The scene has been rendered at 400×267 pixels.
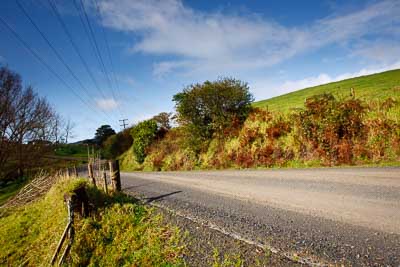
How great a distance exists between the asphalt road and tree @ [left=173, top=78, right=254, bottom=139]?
9.03 meters

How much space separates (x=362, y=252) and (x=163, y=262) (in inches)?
125

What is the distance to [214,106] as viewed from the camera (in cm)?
1823

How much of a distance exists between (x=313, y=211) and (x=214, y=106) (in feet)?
44.3

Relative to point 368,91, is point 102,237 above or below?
below

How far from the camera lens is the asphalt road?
146 inches

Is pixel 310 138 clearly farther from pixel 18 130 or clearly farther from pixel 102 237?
pixel 18 130

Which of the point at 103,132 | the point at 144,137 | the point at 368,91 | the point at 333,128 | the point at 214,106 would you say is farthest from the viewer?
the point at 103,132

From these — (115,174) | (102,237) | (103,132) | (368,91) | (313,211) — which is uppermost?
(103,132)

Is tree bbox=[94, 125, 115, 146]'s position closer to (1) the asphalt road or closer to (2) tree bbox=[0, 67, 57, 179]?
(2) tree bbox=[0, 67, 57, 179]

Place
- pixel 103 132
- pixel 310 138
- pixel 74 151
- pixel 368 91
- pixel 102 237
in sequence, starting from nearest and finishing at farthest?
1. pixel 102 237
2. pixel 310 138
3. pixel 368 91
4. pixel 74 151
5. pixel 103 132

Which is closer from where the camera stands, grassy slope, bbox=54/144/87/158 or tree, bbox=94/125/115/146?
grassy slope, bbox=54/144/87/158

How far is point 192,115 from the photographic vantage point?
19312 millimetres

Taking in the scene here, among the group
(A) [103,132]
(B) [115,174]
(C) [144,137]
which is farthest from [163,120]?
(A) [103,132]

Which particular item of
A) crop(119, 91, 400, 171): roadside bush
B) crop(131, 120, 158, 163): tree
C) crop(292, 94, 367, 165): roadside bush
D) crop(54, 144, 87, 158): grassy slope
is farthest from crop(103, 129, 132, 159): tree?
crop(292, 94, 367, 165): roadside bush
